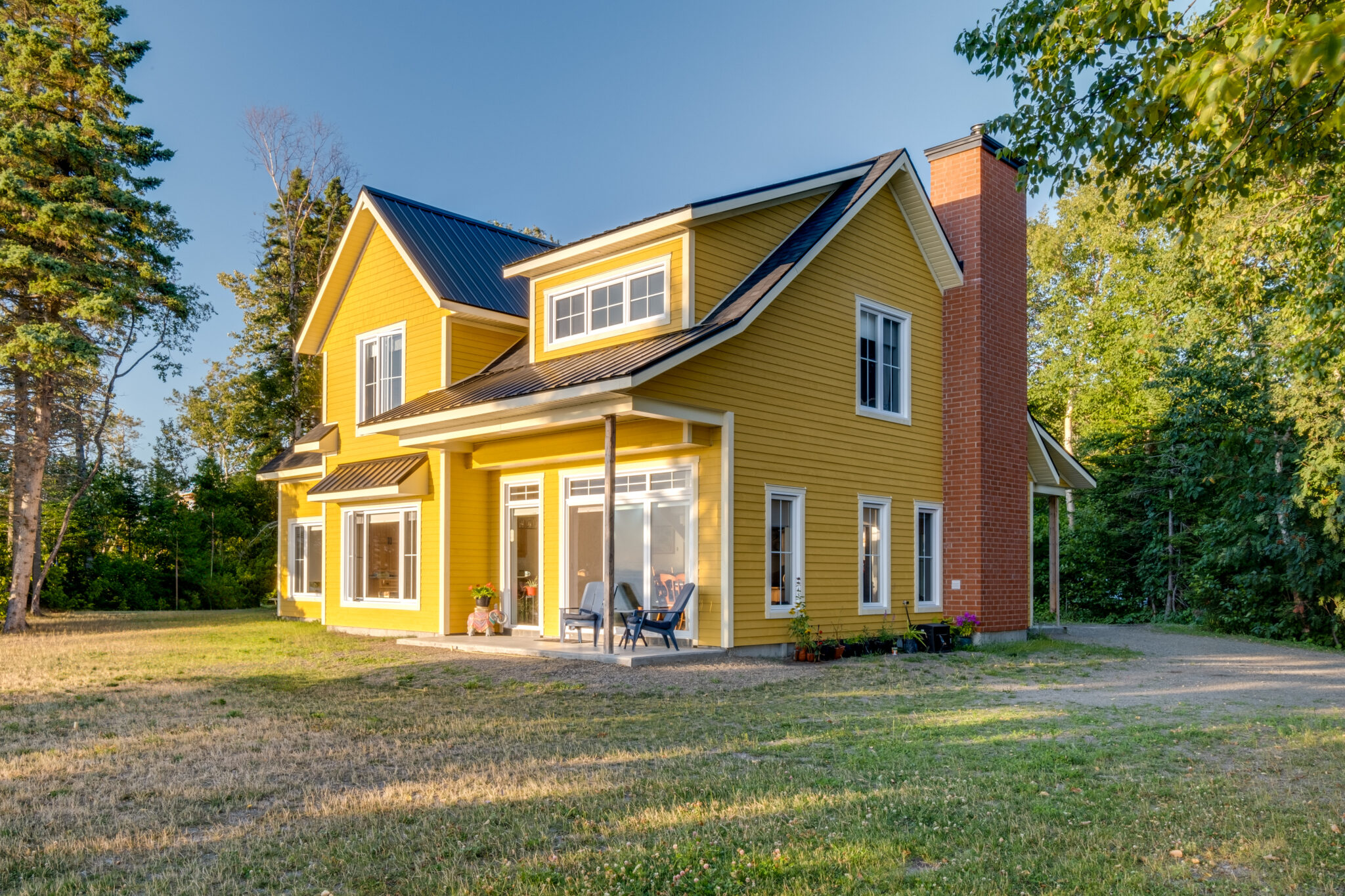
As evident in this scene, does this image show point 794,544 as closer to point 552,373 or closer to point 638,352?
point 638,352

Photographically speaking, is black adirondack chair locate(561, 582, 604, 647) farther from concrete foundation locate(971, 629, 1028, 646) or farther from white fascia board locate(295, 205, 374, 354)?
white fascia board locate(295, 205, 374, 354)

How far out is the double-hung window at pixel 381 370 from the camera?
17.5 m

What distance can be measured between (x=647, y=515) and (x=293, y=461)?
11247 mm

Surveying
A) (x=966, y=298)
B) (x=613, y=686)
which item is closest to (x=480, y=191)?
(x=966, y=298)

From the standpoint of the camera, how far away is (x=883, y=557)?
50.3 feet

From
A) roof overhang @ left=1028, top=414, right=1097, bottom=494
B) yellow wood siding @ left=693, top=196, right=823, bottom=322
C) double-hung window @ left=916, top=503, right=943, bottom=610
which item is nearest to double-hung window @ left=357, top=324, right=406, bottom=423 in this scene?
yellow wood siding @ left=693, top=196, right=823, bottom=322

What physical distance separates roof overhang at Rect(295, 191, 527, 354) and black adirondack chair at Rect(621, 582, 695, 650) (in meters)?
6.13

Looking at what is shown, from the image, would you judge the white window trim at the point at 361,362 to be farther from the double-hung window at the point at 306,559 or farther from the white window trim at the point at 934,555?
the white window trim at the point at 934,555

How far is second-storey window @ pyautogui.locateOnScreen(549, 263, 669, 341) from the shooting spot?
13766 mm

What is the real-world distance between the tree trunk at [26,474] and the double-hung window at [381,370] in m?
6.02

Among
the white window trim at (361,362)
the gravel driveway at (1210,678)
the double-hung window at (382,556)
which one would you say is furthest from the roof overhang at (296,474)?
the gravel driveway at (1210,678)

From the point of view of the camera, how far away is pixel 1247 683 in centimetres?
1163

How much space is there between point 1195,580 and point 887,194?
11.4 metres

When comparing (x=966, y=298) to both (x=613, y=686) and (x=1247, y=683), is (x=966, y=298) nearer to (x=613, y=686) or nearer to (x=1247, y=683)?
(x=1247, y=683)
